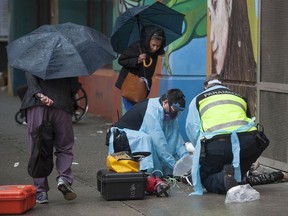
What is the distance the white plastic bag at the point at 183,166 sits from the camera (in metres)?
8.03

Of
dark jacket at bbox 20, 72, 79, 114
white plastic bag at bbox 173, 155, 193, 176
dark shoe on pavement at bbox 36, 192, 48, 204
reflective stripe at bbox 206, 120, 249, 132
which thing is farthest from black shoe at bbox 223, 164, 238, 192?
dark shoe on pavement at bbox 36, 192, 48, 204

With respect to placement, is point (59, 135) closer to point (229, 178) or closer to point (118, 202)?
point (118, 202)

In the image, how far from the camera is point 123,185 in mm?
7223

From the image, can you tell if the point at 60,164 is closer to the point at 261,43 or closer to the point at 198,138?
the point at 198,138

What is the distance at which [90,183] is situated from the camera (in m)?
8.38

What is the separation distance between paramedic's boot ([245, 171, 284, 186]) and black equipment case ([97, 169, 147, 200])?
137cm

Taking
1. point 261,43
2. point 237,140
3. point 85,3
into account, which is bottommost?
point 237,140

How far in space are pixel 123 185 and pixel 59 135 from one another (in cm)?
84

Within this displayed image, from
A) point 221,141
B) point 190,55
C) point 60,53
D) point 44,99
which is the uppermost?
point 190,55

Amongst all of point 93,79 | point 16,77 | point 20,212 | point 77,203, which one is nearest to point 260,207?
point 77,203

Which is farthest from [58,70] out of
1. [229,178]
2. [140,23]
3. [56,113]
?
[140,23]

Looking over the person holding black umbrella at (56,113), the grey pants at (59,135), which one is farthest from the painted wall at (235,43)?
the grey pants at (59,135)

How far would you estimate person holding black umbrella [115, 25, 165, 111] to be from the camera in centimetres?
879

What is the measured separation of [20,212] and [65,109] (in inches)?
44.1
